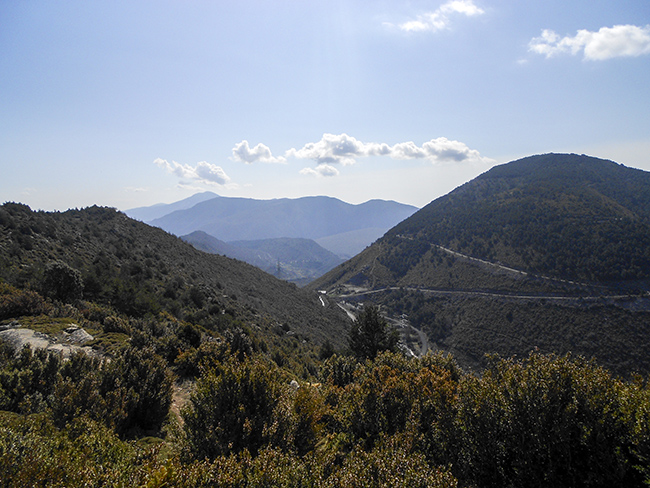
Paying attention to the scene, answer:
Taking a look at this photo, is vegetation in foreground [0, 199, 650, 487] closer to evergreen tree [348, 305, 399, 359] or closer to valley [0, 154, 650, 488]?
valley [0, 154, 650, 488]

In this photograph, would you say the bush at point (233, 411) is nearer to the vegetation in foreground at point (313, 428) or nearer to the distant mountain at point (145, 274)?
the vegetation in foreground at point (313, 428)

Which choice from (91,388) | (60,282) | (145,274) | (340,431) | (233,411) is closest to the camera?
(233,411)

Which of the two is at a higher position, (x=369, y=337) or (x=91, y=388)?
(x=91, y=388)

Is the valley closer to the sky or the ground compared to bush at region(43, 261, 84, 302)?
closer to the ground

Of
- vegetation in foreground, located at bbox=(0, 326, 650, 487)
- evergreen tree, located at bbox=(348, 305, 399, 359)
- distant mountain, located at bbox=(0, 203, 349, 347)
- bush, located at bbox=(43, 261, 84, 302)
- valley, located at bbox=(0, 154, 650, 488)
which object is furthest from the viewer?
evergreen tree, located at bbox=(348, 305, 399, 359)

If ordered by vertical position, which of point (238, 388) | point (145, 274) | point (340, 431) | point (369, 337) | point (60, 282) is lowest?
point (369, 337)

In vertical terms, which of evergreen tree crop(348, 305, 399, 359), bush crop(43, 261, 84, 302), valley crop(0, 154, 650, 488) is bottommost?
evergreen tree crop(348, 305, 399, 359)

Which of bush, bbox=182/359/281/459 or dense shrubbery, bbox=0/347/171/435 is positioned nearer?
bush, bbox=182/359/281/459

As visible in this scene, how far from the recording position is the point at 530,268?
216ft

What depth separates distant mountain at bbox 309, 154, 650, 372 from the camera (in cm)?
4891

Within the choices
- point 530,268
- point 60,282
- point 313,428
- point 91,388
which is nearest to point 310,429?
point 313,428

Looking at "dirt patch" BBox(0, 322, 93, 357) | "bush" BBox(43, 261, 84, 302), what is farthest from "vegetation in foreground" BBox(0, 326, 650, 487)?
"bush" BBox(43, 261, 84, 302)

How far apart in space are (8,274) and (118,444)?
57.4 feet

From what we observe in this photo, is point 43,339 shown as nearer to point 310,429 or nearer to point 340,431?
point 310,429
